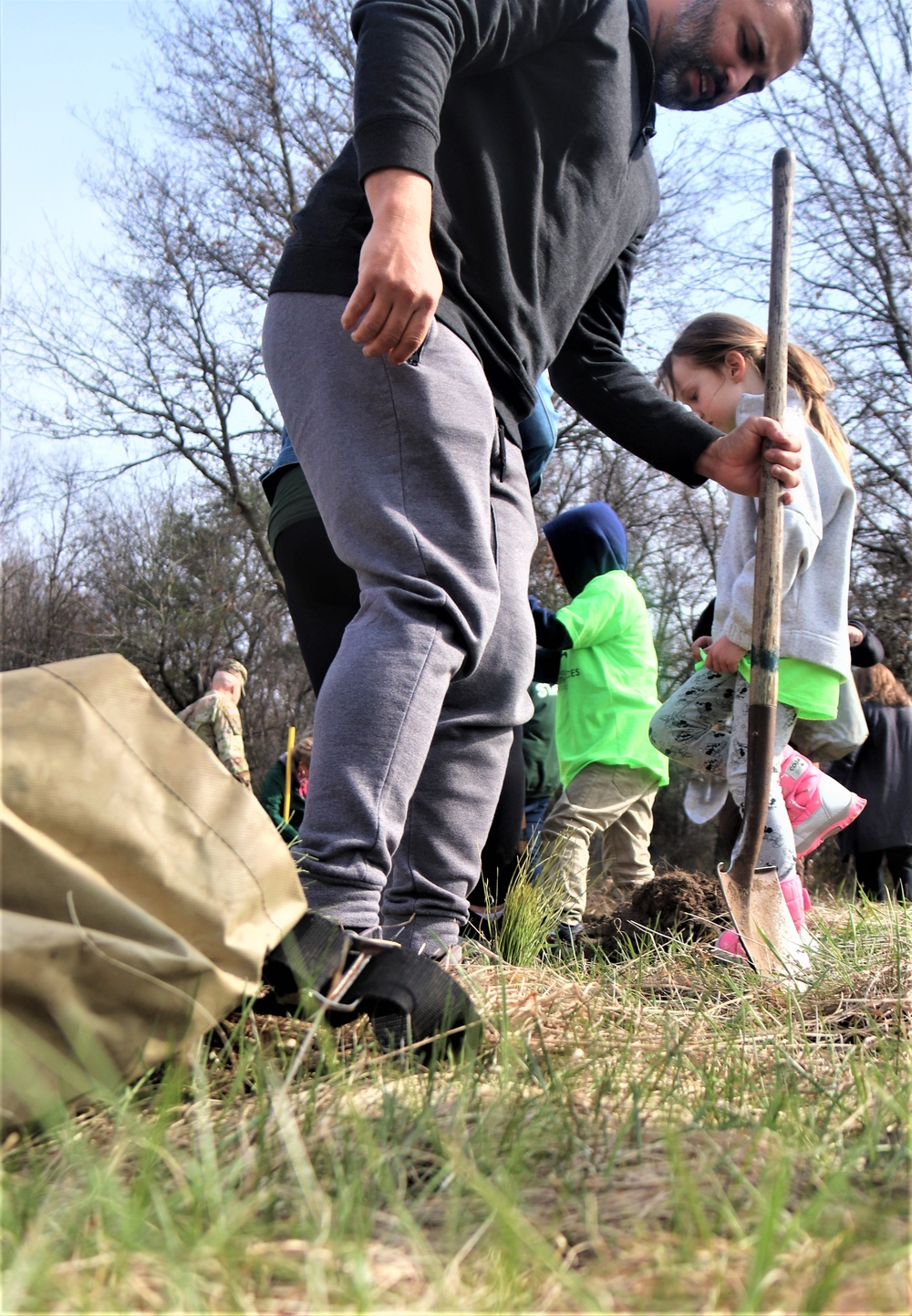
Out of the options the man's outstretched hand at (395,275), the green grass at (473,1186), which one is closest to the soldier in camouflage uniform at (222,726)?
the man's outstretched hand at (395,275)

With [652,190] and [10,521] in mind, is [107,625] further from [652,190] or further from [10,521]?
[652,190]

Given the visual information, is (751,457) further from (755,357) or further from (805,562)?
(755,357)

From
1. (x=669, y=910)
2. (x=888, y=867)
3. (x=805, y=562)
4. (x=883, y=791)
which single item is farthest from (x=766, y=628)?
(x=888, y=867)

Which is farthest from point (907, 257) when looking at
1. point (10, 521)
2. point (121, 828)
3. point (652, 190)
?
point (10, 521)

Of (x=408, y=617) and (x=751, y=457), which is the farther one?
(x=751, y=457)

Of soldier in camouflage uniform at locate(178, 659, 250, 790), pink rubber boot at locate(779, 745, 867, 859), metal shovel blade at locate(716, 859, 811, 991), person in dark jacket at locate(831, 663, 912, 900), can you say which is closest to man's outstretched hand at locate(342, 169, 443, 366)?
metal shovel blade at locate(716, 859, 811, 991)

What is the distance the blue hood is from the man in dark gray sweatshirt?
2738 mm

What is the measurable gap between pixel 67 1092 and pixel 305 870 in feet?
1.83

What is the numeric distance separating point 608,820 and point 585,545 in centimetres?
140

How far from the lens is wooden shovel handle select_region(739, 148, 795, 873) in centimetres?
258

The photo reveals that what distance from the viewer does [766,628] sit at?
105 inches

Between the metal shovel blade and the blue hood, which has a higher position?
the blue hood

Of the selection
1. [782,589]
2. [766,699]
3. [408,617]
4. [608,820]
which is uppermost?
[782,589]

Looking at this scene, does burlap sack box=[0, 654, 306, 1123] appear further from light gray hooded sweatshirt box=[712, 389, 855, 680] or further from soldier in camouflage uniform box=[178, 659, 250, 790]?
soldier in camouflage uniform box=[178, 659, 250, 790]
